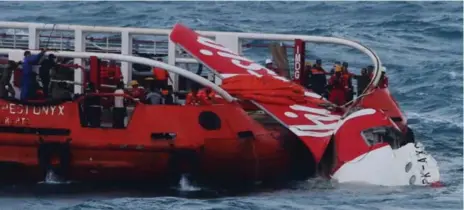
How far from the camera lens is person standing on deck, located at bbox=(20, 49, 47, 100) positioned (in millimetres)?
27672

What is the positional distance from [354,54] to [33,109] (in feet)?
80.5

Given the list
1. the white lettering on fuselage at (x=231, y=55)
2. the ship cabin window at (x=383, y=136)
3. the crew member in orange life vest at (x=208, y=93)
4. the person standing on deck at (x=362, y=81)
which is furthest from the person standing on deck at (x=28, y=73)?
the person standing on deck at (x=362, y=81)

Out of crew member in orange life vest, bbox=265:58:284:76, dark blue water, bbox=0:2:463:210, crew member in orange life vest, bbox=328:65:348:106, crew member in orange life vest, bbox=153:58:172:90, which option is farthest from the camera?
crew member in orange life vest, bbox=265:58:284:76

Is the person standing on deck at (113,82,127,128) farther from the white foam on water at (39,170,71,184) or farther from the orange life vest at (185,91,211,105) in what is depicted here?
the white foam on water at (39,170,71,184)

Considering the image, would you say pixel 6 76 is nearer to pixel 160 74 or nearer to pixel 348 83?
pixel 160 74

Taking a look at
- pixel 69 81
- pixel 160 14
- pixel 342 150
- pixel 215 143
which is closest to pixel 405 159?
pixel 342 150

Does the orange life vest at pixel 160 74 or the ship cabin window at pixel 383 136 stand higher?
the orange life vest at pixel 160 74

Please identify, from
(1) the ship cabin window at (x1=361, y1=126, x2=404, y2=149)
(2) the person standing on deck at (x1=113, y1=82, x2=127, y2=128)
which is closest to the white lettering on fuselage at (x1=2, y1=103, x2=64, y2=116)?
(2) the person standing on deck at (x1=113, y1=82, x2=127, y2=128)

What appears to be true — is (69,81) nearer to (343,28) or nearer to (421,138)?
(421,138)

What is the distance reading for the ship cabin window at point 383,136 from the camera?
93.4ft

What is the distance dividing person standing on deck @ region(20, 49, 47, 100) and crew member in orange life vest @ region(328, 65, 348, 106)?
641 cm

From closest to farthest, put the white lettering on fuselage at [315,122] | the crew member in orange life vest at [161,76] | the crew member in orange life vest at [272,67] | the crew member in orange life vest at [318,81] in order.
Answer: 1. the white lettering on fuselage at [315,122]
2. the crew member in orange life vest at [161,76]
3. the crew member in orange life vest at [318,81]
4. the crew member in orange life vest at [272,67]

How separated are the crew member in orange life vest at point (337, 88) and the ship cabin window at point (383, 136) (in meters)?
1.91

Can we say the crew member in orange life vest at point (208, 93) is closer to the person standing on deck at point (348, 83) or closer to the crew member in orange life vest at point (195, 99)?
the crew member in orange life vest at point (195, 99)
